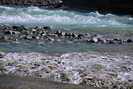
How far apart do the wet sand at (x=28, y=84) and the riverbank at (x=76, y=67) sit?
0.20 m

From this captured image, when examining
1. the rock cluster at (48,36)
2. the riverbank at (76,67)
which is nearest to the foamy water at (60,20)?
the rock cluster at (48,36)

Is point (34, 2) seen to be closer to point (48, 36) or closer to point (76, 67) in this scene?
point (48, 36)

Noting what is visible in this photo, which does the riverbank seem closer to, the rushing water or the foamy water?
the rushing water

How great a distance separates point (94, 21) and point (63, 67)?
7.88 metres

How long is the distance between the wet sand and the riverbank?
0.20 m

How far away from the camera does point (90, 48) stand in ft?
24.7

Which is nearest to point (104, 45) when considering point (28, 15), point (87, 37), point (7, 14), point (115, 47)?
point (115, 47)

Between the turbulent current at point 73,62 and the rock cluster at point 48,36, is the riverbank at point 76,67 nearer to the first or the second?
the turbulent current at point 73,62

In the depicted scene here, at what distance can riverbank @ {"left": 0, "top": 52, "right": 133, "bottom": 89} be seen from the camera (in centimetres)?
496

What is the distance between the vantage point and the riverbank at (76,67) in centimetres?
496

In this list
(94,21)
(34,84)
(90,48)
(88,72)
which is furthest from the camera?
(94,21)

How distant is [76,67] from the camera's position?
5.68 meters

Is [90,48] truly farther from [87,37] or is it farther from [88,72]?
[88,72]

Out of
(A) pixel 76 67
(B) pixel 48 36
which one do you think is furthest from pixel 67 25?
(A) pixel 76 67
